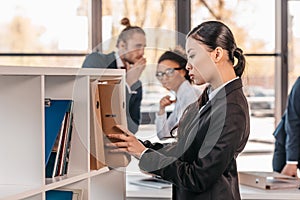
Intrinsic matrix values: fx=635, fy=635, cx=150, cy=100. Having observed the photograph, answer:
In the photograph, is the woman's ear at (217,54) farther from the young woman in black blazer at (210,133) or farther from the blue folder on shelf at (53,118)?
the blue folder on shelf at (53,118)

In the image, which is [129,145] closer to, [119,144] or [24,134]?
[119,144]

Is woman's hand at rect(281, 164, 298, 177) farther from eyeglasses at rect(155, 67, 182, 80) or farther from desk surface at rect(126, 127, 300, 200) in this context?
eyeglasses at rect(155, 67, 182, 80)

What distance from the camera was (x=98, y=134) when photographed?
219 cm

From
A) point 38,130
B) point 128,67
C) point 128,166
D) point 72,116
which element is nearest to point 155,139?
point 128,166

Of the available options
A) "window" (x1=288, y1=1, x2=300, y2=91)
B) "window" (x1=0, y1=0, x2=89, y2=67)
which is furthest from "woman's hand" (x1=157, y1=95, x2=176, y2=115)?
"window" (x1=288, y1=1, x2=300, y2=91)

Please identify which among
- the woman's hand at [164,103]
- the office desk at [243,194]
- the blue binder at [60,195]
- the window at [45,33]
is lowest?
the office desk at [243,194]

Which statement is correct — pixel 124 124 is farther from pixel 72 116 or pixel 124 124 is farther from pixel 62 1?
pixel 62 1

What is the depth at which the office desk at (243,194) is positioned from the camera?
2.85 m

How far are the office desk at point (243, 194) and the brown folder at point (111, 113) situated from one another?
0.70 metres

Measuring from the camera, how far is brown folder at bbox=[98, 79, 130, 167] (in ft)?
7.24

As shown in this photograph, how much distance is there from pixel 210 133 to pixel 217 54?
0.85ft

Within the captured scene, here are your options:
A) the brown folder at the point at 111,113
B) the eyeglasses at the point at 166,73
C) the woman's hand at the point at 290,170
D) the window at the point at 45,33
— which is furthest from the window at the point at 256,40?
the brown folder at the point at 111,113

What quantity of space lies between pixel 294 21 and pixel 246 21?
38 centimetres

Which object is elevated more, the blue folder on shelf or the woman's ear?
the woman's ear
